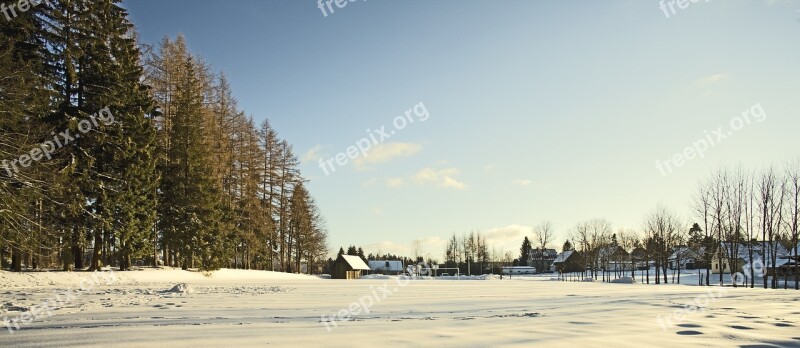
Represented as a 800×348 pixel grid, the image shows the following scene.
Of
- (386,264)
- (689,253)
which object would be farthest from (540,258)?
(689,253)

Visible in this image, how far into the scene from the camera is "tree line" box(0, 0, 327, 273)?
1364 centimetres

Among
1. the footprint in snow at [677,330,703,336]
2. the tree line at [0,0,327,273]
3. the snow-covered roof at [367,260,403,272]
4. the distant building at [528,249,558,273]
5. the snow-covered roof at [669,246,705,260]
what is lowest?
the snow-covered roof at [367,260,403,272]

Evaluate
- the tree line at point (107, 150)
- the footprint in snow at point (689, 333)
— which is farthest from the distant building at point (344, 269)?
the footprint in snow at point (689, 333)

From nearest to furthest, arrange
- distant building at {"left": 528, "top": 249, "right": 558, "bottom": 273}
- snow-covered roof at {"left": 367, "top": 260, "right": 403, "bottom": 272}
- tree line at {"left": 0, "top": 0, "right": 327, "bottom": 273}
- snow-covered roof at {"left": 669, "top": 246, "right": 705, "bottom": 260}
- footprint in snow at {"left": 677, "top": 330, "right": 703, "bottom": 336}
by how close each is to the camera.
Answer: footprint in snow at {"left": 677, "top": 330, "right": 703, "bottom": 336}, tree line at {"left": 0, "top": 0, "right": 327, "bottom": 273}, snow-covered roof at {"left": 669, "top": 246, "right": 705, "bottom": 260}, distant building at {"left": 528, "top": 249, "right": 558, "bottom": 273}, snow-covered roof at {"left": 367, "top": 260, "right": 403, "bottom": 272}

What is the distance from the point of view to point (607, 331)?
696 cm

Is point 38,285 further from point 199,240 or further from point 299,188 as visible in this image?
point 299,188

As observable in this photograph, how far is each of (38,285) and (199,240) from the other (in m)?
11.6

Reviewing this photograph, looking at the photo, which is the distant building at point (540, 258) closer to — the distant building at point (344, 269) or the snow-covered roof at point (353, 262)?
the snow-covered roof at point (353, 262)

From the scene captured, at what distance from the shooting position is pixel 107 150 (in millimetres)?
23062

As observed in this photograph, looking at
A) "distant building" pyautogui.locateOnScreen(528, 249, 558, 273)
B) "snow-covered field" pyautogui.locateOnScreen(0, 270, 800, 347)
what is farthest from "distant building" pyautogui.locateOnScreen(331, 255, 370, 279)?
"distant building" pyautogui.locateOnScreen(528, 249, 558, 273)

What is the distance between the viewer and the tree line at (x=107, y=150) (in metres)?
13.6

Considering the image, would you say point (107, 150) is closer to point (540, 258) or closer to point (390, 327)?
point (390, 327)

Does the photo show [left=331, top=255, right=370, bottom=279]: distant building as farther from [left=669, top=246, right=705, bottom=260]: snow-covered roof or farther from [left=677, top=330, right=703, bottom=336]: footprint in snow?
[left=677, top=330, right=703, bottom=336]: footprint in snow

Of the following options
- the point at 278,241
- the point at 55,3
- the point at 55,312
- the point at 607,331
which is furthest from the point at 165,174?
the point at 607,331
